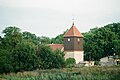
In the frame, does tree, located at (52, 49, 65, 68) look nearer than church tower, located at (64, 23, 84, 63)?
Yes

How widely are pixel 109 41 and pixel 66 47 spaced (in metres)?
10.6

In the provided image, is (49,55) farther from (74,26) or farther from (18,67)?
(74,26)

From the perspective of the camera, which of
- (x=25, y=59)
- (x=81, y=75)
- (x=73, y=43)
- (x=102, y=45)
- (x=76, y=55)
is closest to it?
(x=81, y=75)

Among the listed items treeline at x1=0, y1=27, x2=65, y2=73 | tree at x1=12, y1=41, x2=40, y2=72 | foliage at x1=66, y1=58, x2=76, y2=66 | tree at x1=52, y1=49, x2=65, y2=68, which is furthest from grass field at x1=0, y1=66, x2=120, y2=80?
foliage at x1=66, y1=58, x2=76, y2=66

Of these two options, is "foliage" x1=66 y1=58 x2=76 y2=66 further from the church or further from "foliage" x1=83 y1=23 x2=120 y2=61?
"foliage" x1=83 y1=23 x2=120 y2=61

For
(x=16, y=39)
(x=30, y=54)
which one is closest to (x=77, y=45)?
(x=16, y=39)

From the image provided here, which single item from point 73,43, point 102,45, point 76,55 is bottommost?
point 76,55

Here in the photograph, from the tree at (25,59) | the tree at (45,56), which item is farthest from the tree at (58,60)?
the tree at (25,59)

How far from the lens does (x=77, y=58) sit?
6900 cm

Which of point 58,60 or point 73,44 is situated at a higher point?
point 73,44

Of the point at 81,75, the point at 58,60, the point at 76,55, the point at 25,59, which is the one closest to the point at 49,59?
the point at 58,60

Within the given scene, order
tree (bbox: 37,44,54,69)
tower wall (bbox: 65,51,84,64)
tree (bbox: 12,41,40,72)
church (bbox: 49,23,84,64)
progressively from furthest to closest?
1. church (bbox: 49,23,84,64)
2. tower wall (bbox: 65,51,84,64)
3. tree (bbox: 37,44,54,69)
4. tree (bbox: 12,41,40,72)

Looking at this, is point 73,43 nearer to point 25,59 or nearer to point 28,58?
point 25,59

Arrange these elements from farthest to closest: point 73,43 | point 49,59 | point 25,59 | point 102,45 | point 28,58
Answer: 1. point 102,45
2. point 73,43
3. point 49,59
4. point 25,59
5. point 28,58
